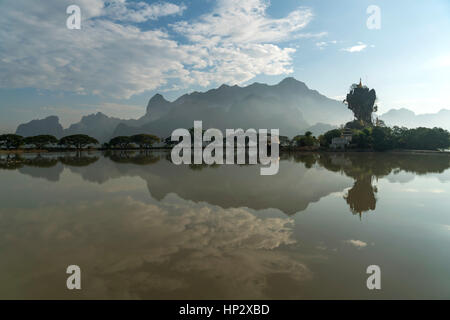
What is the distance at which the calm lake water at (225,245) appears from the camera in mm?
4531

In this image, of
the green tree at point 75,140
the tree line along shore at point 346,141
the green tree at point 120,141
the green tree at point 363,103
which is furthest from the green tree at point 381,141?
the green tree at point 75,140

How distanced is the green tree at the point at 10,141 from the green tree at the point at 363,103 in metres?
121

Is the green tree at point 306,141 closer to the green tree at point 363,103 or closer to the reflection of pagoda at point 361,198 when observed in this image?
the green tree at point 363,103

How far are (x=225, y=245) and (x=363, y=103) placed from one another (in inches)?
4461

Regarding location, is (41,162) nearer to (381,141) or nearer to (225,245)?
(225,245)

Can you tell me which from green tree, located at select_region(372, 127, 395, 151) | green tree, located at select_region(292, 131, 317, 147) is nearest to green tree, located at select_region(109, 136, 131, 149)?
green tree, located at select_region(292, 131, 317, 147)

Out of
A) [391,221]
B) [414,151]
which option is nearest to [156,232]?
[391,221]

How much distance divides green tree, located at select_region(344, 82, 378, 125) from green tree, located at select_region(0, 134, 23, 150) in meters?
121

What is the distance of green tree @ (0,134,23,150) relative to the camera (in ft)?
209

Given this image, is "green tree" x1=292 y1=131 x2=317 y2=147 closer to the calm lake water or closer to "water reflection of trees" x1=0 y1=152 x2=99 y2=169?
"water reflection of trees" x1=0 y1=152 x2=99 y2=169

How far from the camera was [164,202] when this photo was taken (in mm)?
11180
